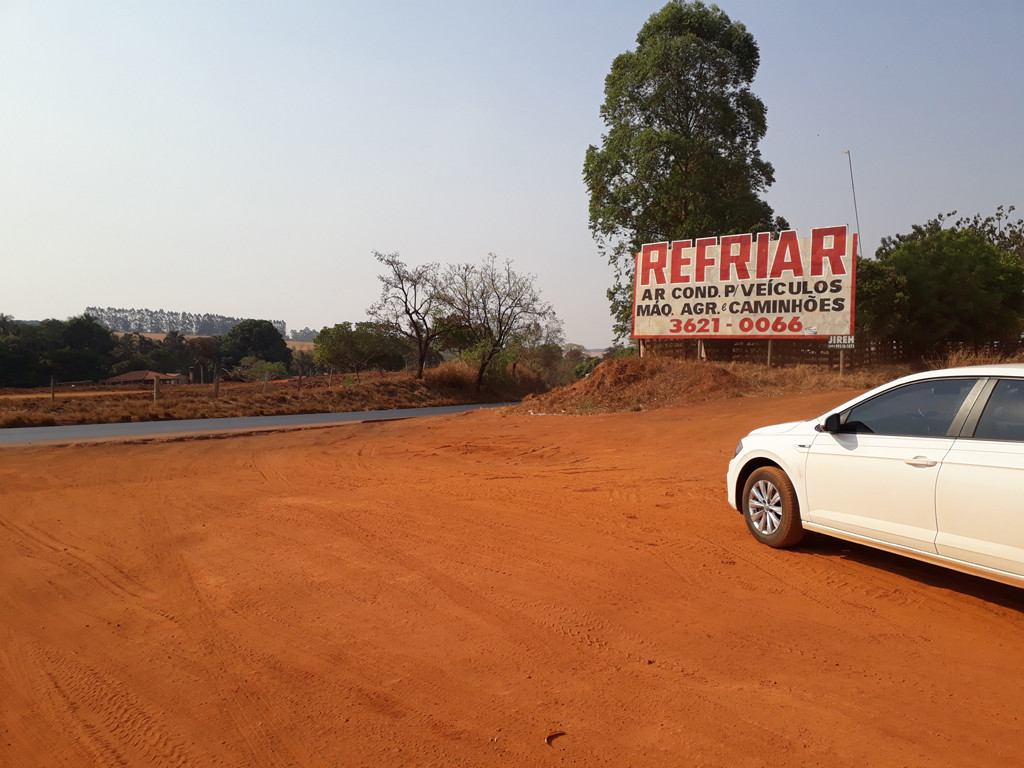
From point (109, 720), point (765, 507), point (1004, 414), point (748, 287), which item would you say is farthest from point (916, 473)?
point (748, 287)

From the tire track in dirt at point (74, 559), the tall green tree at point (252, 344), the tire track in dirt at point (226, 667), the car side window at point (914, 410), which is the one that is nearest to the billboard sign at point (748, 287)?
the car side window at point (914, 410)

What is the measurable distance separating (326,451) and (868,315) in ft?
75.2

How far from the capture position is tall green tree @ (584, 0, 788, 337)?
2966 cm

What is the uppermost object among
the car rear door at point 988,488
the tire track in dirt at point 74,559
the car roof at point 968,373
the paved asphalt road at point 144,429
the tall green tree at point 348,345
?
the tall green tree at point 348,345

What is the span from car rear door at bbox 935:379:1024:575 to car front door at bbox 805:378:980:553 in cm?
10

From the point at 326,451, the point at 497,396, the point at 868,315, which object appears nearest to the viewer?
the point at 326,451

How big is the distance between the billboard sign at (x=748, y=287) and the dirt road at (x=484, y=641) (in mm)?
15273

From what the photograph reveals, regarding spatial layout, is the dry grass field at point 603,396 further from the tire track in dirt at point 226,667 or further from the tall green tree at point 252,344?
the tall green tree at point 252,344

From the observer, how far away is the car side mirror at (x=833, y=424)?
19.4 ft

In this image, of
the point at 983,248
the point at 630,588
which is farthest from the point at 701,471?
the point at 983,248

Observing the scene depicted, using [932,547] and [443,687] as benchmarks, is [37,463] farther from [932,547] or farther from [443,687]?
[932,547]

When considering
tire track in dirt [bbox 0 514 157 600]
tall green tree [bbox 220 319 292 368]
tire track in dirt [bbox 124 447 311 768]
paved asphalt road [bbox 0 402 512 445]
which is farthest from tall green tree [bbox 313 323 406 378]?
tire track in dirt [bbox 124 447 311 768]

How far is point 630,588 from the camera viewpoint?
217 inches

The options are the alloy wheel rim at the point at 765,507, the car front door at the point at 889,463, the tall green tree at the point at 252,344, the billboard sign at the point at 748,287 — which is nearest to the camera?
the car front door at the point at 889,463
